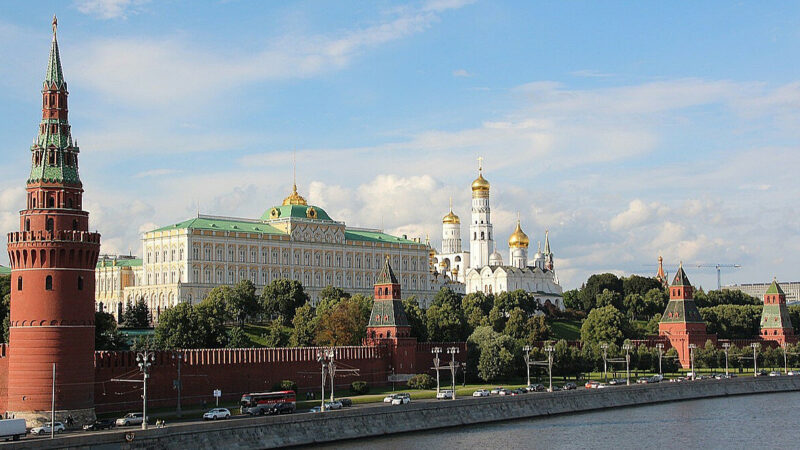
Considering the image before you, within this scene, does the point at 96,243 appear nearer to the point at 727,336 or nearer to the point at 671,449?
the point at 671,449

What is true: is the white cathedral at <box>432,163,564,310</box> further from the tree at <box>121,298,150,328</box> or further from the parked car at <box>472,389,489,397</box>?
the parked car at <box>472,389,489,397</box>

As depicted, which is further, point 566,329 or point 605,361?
point 566,329

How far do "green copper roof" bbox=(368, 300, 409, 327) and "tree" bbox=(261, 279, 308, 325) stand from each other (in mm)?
24997

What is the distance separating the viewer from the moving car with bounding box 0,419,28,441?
5001 cm

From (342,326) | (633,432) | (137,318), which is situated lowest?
(633,432)

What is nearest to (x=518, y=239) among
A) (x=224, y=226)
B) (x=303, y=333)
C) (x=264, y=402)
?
(x=224, y=226)

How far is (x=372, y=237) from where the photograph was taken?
511 ft

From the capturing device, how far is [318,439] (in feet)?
194

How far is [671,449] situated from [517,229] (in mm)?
132498

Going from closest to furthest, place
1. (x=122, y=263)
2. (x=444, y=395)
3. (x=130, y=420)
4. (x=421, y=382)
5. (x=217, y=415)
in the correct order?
(x=130, y=420) → (x=217, y=415) → (x=444, y=395) → (x=421, y=382) → (x=122, y=263)

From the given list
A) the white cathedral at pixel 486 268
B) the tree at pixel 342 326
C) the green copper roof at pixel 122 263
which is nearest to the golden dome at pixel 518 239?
the white cathedral at pixel 486 268

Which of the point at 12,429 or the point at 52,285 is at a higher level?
the point at 52,285

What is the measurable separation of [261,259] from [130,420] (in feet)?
263

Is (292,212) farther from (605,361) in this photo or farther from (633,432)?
(633,432)
